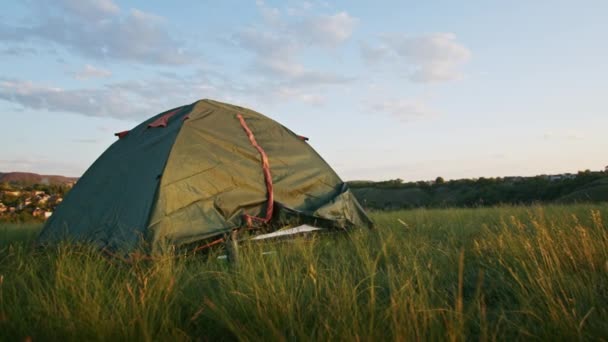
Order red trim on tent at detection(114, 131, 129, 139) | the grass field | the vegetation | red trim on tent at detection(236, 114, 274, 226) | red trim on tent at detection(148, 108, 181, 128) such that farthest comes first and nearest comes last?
the vegetation, red trim on tent at detection(114, 131, 129, 139), red trim on tent at detection(148, 108, 181, 128), red trim on tent at detection(236, 114, 274, 226), the grass field

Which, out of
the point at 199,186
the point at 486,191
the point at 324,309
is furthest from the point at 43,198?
the point at 486,191

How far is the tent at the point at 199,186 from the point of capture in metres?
4.55

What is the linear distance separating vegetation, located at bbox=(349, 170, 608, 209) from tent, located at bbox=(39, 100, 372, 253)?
8.03 m

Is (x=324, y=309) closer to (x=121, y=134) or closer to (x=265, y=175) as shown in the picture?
(x=265, y=175)

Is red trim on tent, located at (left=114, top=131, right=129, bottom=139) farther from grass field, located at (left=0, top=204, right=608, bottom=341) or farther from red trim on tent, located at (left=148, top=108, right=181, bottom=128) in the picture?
grass field, located at (left=0, top=204, right=608, bottom=341)

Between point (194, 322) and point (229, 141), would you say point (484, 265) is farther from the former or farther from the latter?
point (229, 141)

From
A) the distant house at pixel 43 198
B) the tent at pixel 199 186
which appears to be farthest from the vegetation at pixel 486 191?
the tent at pixel 199 186

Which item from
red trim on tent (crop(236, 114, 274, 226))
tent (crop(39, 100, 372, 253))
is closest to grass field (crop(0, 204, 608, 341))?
tent (crop(39, 100, 372, 253))

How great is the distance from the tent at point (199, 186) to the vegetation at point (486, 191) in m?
8.03

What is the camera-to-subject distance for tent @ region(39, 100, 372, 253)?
4.55 meters

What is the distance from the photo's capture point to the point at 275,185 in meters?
5.39

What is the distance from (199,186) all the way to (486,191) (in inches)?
516

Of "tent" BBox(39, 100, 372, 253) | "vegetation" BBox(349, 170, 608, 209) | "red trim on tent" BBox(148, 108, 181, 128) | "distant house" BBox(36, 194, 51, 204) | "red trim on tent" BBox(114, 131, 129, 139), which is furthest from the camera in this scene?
"vegetation" BBox(349, 170, 608, 209)

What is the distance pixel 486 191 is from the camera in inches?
628
